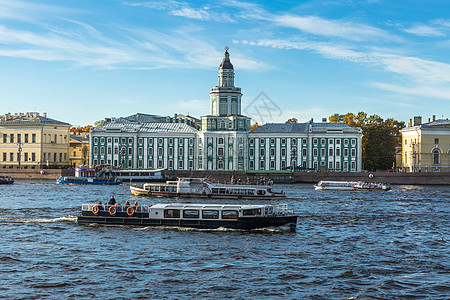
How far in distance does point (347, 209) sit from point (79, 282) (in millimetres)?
34161

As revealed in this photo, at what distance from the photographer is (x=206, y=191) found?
69062mm

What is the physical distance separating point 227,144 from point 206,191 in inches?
1804

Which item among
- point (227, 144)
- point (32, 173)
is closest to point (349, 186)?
point (227, 144)

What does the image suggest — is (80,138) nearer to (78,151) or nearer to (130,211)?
(78,151)

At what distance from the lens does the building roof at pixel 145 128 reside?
385ft

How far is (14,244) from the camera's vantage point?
3350cm

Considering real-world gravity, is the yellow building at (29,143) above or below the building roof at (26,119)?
below

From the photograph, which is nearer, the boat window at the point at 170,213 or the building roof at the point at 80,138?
the boat window at the point at 170,213

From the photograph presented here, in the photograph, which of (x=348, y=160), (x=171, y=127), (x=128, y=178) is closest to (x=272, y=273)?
(x=128, y=178)

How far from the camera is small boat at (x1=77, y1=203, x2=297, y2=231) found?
126 ft

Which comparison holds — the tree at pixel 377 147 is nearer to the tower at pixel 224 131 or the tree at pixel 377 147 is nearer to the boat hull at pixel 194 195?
the tower at pixel 224 131

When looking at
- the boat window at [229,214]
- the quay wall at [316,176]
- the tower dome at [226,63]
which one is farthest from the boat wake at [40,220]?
the tower dome at [226,63]

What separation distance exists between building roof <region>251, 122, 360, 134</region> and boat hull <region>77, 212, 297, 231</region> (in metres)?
73.4

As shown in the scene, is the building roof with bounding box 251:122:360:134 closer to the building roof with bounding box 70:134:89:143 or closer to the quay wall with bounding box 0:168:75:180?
the quay wall with bounding box 0:168:75:180
